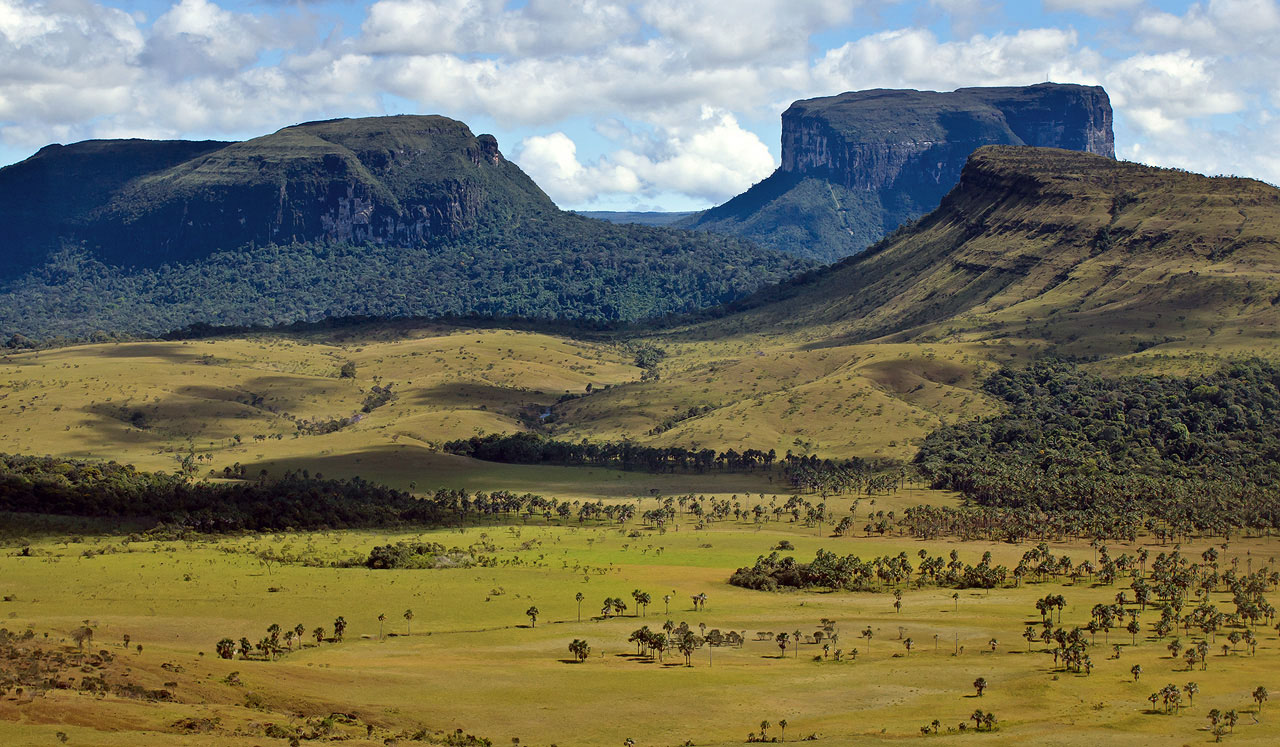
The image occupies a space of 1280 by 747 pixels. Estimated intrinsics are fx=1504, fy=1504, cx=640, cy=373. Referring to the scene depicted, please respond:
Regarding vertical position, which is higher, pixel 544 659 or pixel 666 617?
pixel 666 617

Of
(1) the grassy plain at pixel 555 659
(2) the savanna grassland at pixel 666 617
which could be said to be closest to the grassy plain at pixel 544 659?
(1) the grassy plain at pixel 555 659

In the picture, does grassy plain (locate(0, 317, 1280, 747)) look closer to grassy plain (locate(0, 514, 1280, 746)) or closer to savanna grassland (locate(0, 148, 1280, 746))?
grassy plain (locate(0, 514, 1280, 746))

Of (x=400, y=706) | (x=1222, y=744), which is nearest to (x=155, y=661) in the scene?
(x=400, y=706)

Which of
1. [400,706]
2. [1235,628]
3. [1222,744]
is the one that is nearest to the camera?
[1222,744]

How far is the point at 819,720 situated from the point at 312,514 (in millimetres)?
90159

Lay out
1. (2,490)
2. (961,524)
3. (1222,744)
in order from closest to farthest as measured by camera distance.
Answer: (1222,744) < (2,490) < (961,524)

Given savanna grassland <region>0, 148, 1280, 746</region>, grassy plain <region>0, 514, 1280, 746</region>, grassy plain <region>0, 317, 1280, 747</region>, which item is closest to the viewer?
grassy plain <region>0, 317, 1280, 747</region>

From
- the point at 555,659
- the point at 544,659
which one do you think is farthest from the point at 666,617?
the point at 544,659

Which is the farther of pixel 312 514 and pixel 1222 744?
pixel 312 514

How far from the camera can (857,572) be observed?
5404 inches

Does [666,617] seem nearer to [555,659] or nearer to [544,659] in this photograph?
[555,659]

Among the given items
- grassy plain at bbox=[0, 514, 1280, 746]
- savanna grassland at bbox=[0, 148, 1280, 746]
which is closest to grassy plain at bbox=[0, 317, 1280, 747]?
grassy plain at bbox=[0, 514, 1280, 746]

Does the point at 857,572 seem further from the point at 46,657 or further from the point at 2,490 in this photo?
the point at 2,490

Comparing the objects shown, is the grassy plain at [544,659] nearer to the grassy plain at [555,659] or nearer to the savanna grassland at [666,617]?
the grassy plain at [555,659]
